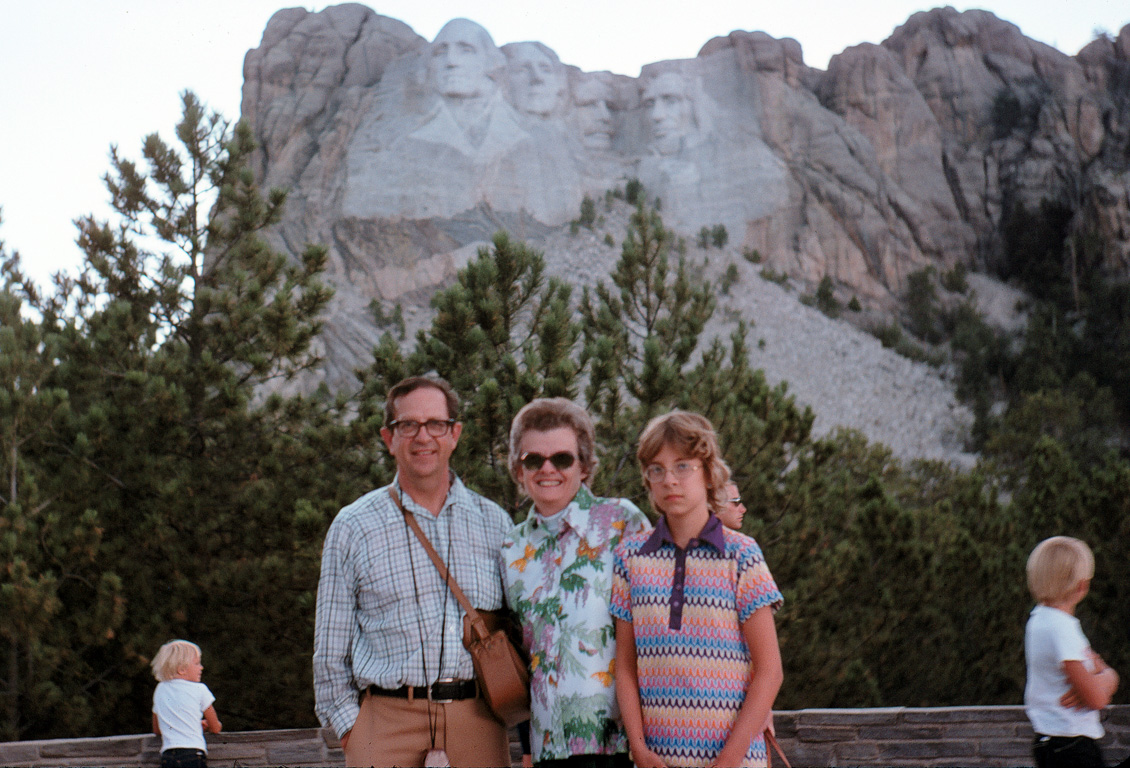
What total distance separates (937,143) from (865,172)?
15.9ft

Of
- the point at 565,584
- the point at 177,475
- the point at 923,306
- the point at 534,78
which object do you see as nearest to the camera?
the point at 565,584

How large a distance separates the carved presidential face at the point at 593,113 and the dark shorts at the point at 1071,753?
56.4 m

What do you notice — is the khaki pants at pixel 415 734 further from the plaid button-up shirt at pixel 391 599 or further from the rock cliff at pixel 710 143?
the rock cliff at pixel 710 143

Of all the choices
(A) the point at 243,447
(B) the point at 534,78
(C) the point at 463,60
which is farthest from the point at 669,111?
(A) the point at 243,447

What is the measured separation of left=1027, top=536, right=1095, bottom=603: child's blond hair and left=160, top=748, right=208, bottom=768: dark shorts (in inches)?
127

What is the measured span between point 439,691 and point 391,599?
24cm

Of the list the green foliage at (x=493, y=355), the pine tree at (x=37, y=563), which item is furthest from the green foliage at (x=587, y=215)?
the pine tree at (x=37, y=563)

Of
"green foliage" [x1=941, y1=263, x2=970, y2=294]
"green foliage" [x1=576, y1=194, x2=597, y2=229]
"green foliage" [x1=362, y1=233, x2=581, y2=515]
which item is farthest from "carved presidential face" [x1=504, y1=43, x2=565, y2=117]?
"green foliage" [x1=362, y1=233, x2=581, y2=515]

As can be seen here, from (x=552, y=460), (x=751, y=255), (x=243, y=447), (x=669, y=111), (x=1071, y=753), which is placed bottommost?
(x=1071, y=753)

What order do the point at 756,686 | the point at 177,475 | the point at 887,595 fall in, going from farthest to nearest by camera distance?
the point at 887,595 → the point at 177,475 → the point at 756,686

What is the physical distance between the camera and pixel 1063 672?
8.98ft

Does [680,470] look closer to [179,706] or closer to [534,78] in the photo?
[179,706]

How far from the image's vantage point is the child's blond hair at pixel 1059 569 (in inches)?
109

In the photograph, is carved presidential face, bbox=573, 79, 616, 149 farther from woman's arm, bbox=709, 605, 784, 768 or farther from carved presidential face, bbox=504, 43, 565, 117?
woman's arm, bbox=709, 605, 784, 768
